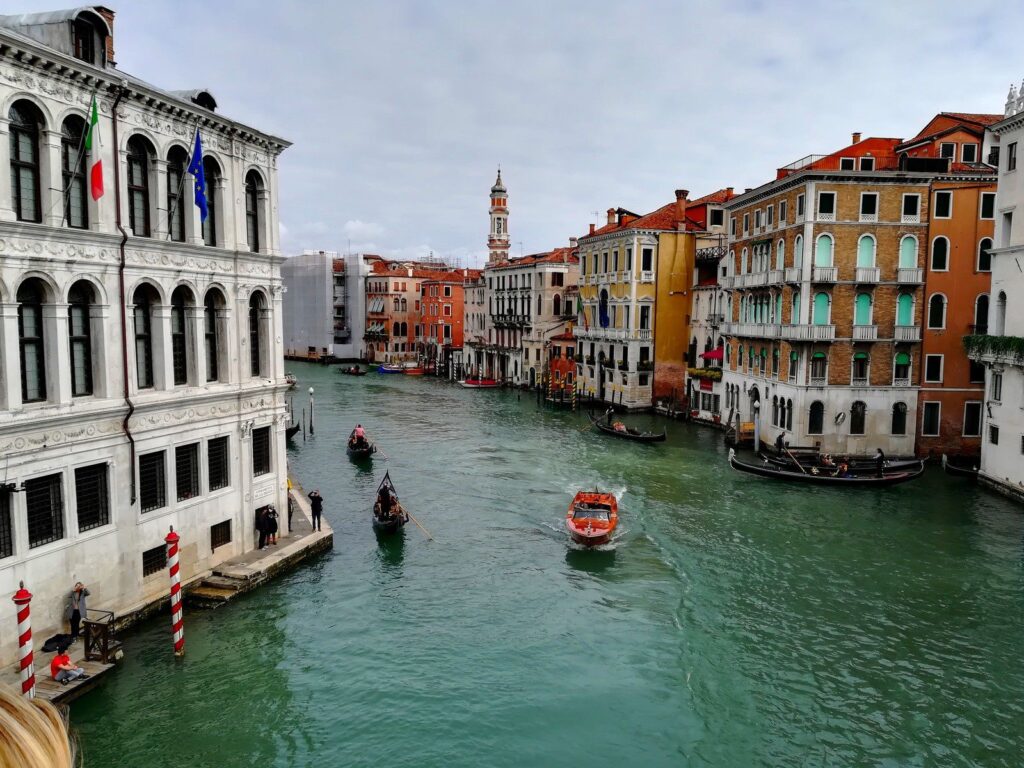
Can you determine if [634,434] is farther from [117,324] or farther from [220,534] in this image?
[117,324]

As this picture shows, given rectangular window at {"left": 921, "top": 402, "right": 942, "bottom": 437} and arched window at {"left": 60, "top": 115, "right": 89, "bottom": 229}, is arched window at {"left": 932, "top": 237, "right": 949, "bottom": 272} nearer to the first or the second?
rectangular window at {"left": 921, "top": 402, "right": 942, "bottom": 437}

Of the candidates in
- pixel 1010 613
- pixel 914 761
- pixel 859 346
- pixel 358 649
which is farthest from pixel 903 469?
pixel 358 649

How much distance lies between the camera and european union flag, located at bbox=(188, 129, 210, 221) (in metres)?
15.0

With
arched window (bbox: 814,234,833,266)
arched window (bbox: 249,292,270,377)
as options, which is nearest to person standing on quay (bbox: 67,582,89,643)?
arched window (bbox: 249,292,270,377)

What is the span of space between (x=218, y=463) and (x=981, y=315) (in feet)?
90.3

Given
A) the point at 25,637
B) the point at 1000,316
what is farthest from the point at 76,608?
the point at 1000,316

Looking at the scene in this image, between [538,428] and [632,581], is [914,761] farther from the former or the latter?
[538,428]

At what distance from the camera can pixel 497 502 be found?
2580cm

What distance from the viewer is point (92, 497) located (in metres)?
13.6

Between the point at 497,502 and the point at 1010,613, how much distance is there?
14107 millimetres

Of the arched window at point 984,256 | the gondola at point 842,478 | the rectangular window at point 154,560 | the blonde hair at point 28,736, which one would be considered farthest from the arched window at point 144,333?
the arched window at point 984,256

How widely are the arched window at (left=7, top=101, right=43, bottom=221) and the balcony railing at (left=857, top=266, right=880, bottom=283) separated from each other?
2679 cm

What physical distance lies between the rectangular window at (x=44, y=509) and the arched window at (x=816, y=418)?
25.9 m

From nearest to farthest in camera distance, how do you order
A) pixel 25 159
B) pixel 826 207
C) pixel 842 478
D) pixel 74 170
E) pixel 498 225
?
pixel 25 159 → pixel 74 170 → pixel 842 478 → pixel 826 207 → pixel 498 225
